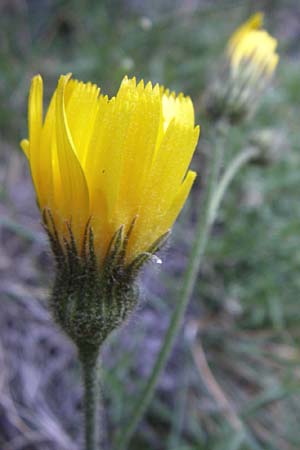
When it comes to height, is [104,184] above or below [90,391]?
above

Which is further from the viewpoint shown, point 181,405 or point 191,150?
point 181,405

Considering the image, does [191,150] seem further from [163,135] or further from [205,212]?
[205,212]

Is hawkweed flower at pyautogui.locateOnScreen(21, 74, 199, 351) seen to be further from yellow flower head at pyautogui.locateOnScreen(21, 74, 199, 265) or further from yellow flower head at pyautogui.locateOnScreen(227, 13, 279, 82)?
yellow flower head at pyautogui.locateOnScreen(227, 13, 279, 82)

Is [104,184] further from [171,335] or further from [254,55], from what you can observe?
[254,55]

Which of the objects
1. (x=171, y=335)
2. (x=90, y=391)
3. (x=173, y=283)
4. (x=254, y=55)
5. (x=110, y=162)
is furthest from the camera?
(x=173, y=283)

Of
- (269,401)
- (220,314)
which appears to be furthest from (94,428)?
(220,314)

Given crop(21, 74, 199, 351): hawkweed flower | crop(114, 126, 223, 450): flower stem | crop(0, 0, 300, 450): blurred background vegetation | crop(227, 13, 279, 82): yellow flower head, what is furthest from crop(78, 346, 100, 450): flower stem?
crop(227, 13, 279, 82): yellow flower head

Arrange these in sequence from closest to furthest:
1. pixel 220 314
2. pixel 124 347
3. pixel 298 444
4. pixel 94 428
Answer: pixel 94 428 < pixel 298 444 < pixel 124 347 < pixel 220 314

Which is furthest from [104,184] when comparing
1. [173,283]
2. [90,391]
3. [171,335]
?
[173,283]
